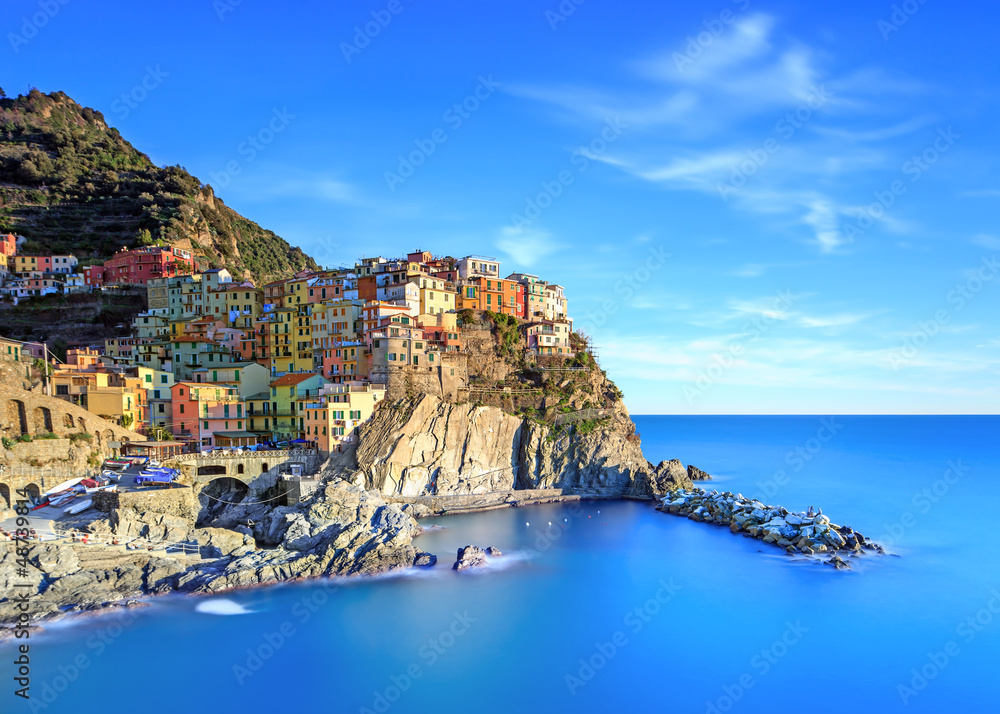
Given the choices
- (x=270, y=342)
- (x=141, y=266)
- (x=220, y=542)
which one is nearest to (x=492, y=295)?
(x=270, y=342)

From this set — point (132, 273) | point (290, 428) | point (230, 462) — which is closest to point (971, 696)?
point (230, 462)

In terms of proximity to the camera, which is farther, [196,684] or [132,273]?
[132,273]

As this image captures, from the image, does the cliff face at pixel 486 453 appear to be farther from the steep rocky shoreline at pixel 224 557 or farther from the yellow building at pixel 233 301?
the yellow building at pixel 233 301

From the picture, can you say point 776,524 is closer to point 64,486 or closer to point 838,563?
point 838,563

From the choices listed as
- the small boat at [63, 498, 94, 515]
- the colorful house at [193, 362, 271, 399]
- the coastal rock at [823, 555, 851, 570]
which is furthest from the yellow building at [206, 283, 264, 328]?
the coastal rock at [823, 555, 851, 570]

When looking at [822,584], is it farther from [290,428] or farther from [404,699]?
[290,428]

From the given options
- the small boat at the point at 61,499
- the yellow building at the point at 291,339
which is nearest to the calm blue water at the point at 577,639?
the small boat at the point at 61,499

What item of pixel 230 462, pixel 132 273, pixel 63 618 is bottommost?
pixel 63 618
